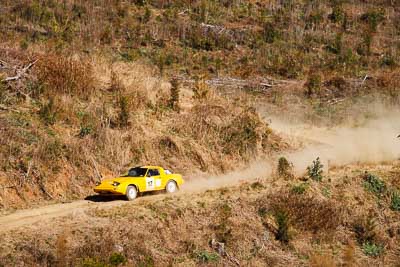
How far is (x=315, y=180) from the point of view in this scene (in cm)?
2250

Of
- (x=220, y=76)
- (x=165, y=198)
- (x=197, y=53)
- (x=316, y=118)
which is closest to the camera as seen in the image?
(x=165, y=198)

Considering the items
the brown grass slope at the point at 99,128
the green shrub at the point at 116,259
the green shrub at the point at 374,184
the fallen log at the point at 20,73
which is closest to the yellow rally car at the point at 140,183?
the brown grass slope at the point at 99,128

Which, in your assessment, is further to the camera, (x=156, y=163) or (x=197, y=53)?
(x=197, y=53)

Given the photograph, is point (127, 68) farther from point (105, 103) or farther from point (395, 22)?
point (395, 22)

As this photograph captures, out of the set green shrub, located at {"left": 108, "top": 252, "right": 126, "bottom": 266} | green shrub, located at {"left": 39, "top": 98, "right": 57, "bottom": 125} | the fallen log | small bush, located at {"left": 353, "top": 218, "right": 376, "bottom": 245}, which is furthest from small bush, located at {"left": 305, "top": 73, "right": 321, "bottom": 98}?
green shrub, located at {"left": 108, "top": 252, "right": 126, "bottom": 266}

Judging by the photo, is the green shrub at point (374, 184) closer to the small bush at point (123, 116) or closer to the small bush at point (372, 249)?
the small bush at point (372, 249)

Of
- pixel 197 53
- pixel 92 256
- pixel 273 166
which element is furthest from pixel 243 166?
pixel 197 53

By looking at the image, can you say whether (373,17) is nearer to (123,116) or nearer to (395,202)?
(395,202)

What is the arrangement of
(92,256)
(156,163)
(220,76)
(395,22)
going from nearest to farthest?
(92,256), (156,163), (220,76), (395,22)

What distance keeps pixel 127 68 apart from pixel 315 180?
12.8 metres

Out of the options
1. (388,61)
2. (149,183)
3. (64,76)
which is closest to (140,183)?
(149,183)

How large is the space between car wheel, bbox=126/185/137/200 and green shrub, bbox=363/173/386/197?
30.1 feet

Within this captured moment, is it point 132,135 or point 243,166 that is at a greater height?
point 132,135

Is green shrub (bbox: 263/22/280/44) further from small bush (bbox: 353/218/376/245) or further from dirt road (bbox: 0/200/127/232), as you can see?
dirt road (bbox: 0/200/127/232)
